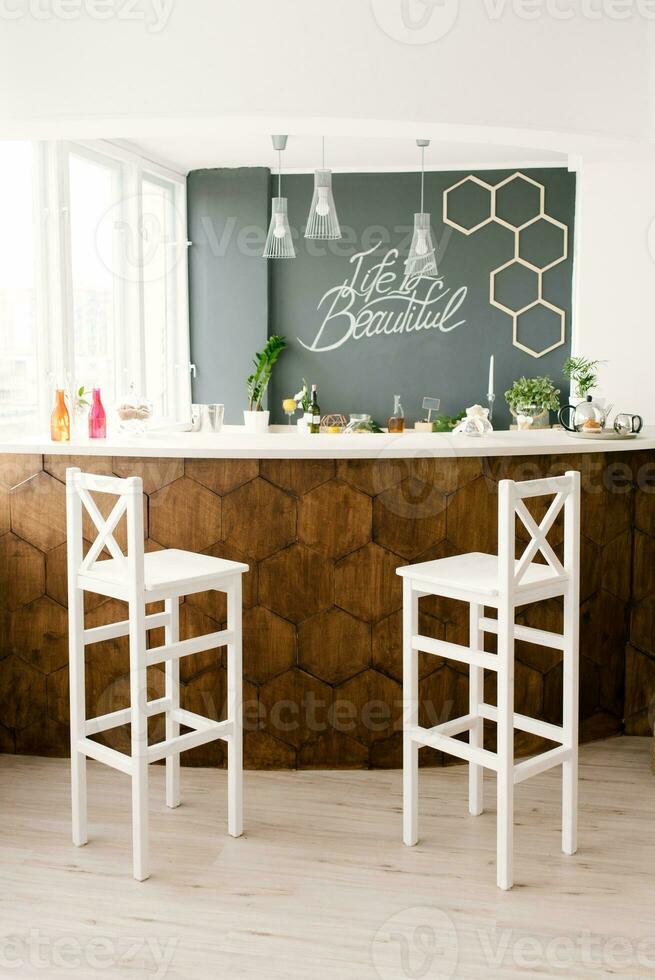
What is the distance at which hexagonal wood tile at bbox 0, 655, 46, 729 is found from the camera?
2980mm

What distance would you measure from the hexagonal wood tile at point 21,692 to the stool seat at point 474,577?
1365 millimetres

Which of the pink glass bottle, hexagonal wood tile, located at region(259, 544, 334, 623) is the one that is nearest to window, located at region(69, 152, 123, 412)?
the pink glass bottle

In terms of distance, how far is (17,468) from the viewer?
9.49 feet

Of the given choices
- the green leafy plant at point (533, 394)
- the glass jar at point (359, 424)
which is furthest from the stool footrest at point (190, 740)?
the green leafy plant at point (533, 394)

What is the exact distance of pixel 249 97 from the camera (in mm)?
2783

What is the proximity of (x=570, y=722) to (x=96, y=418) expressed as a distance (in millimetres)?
1689

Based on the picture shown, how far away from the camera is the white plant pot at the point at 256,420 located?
564 centimetres

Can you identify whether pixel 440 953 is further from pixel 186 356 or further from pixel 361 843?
pixel 186 356

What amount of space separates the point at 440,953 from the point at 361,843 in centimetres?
52

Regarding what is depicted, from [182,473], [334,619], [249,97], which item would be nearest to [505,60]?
[249,97]

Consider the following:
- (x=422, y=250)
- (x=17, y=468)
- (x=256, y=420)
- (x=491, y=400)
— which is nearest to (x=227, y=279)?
(x=256, y=420)

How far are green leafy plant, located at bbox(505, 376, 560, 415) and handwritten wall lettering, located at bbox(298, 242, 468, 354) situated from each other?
626mm

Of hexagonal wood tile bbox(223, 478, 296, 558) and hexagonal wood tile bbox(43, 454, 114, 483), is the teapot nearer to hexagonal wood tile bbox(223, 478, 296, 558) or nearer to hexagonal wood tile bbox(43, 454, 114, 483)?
hexagonal wood tile bbox(223, 478, 296, 558)

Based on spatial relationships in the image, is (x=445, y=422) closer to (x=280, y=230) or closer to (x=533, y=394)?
(x=533, y=394)
